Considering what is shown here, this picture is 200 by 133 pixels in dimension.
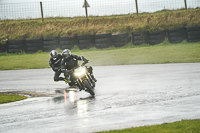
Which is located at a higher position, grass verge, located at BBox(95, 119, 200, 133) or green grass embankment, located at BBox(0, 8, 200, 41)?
green grass embankment, located at BBox(0, 8, 200, 41)

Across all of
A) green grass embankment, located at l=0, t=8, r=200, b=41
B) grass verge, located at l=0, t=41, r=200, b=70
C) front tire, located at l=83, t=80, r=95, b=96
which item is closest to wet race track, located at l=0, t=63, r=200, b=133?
front tire, located at l=83, t=80, r=95, b=96

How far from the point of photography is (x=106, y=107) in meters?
9.21

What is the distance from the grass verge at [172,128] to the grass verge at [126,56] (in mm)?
14746

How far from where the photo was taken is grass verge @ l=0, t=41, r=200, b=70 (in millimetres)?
23500

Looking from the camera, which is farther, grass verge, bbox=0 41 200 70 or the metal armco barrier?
the metal armco barrier

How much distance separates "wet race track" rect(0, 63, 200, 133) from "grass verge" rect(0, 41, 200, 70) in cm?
894

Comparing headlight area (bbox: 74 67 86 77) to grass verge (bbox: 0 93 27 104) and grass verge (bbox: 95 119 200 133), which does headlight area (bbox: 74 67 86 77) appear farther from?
grass verge (bbox: 95 119 200 133)

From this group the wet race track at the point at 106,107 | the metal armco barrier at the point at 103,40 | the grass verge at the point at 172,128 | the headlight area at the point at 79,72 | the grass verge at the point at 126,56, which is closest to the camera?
the grass verge at the point at 172,128

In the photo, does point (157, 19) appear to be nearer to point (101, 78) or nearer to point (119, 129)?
point (101, 78)

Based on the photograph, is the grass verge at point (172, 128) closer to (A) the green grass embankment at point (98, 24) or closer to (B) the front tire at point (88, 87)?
(B) the front tire at point (88, 87)

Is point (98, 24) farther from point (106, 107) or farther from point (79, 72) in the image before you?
point (106, 107)

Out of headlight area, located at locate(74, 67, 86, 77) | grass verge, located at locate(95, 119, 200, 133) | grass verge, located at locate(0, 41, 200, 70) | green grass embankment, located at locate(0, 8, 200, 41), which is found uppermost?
green grass embankment, located at locate(0, 8, 200, 41)

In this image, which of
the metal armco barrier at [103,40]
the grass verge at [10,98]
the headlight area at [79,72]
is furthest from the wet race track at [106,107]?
the metal armco barrier at [103,40]

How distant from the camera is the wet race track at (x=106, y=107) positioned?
7.41 metres
